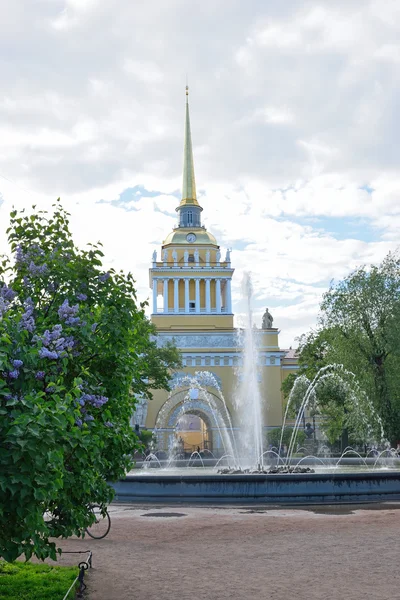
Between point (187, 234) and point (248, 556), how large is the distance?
2136 inches

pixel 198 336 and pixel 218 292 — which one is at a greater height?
pixel 218 292

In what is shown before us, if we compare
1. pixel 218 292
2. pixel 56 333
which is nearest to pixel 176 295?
pixel 218 292

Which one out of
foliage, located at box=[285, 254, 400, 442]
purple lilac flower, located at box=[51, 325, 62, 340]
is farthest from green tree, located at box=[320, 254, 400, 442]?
purple lilac flower, located at box=[51, 325, 62, 340]

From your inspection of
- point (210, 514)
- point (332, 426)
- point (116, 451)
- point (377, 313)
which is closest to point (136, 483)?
point (210, 514)

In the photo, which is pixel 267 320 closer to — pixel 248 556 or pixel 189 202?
pixel 189 202

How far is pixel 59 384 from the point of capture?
639 cm

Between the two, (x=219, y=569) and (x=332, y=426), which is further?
(x=332, y=426)

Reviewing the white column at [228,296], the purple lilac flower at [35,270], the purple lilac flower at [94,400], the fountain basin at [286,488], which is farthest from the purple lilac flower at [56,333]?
the white column at [228,296]

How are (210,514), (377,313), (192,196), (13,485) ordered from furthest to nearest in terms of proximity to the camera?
(192,196) → (377,313) → (210,514) → (13,485)

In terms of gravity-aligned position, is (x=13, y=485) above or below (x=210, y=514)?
above

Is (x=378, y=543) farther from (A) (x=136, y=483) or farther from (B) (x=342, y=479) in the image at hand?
(A) (x=136, y=483)

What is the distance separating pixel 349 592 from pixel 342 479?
8.41 meters

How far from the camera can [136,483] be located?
53.0 feet

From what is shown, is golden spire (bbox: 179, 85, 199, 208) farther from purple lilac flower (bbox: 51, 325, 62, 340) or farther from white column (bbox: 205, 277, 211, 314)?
purple lilac flower (bbox: 51, 325, 62, 340)
